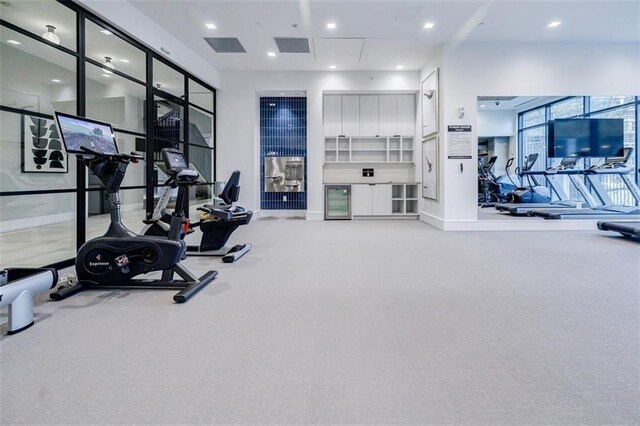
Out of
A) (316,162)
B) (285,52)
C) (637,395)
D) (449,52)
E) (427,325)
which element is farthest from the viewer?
(316,162)

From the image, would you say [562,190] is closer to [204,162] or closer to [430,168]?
[430,168]

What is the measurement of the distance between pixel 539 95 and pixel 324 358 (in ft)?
23.5

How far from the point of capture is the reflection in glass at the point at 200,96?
25.2ft

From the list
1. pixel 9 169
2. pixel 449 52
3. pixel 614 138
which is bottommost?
pixel 9 169

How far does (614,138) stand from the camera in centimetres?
730

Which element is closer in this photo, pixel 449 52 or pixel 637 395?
Answer: pixel 637 395

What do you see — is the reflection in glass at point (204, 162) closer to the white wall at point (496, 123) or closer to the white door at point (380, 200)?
the white door at point (380, 200)

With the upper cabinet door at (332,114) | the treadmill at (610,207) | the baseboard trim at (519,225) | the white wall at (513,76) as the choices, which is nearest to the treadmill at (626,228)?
the baseboard trim at (519,225)

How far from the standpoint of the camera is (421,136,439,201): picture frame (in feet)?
23.9

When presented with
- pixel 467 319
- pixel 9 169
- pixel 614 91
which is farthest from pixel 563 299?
pixel 9 169

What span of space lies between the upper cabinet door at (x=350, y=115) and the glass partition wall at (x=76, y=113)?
324cm

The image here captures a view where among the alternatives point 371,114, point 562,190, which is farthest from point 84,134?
point 562,190

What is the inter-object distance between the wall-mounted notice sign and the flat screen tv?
18.6 ft

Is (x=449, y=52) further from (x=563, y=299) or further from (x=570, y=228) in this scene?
(x=563, y=299)
